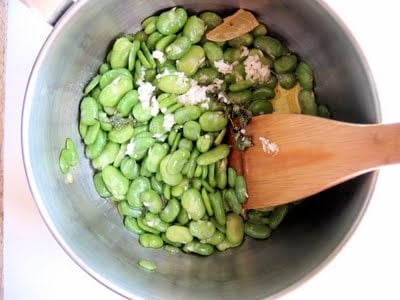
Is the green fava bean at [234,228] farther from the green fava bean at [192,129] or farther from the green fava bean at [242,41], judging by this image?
the green fava bean at [242,41]

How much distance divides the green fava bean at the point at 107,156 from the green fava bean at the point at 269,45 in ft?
0.90

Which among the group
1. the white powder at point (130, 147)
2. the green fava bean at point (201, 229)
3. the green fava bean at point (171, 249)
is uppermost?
the white powder at point (130, 147)

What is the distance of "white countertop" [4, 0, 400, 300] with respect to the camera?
92cm

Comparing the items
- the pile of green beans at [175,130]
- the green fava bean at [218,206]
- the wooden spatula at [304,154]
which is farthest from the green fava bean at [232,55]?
the green fava bean at [218,206]

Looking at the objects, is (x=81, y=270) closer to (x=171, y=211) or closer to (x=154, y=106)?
(x=171, y=211)

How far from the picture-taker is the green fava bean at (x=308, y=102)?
0.91 m

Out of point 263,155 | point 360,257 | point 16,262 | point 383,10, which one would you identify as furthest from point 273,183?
point 16,262

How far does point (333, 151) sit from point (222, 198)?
0.21 m

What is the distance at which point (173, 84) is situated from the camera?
90 centimetres

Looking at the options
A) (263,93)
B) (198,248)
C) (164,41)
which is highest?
(164,41)

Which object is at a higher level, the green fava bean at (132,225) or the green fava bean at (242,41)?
the green fava bean at (242,41)

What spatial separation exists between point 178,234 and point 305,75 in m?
0.32

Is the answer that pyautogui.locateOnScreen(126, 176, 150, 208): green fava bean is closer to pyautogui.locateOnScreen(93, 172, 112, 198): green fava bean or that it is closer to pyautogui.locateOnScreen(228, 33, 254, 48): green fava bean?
pyautogui.locateOnScreen(93, 172, 112, 198): green fava bean

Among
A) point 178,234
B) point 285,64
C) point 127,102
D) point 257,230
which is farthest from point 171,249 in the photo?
point 285,64
